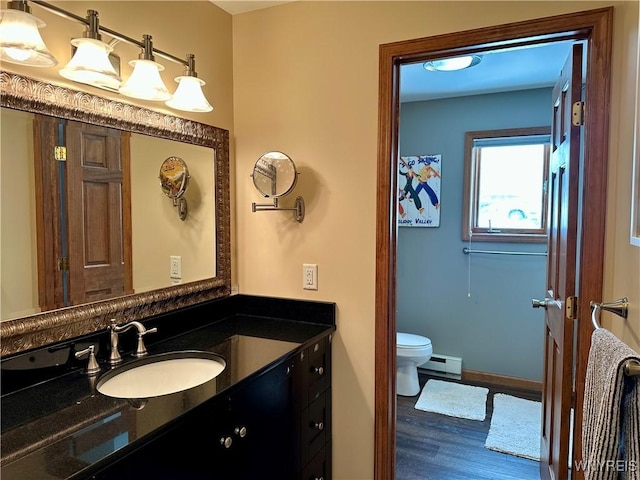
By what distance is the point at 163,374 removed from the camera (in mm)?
1479

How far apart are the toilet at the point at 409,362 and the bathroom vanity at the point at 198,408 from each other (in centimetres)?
135

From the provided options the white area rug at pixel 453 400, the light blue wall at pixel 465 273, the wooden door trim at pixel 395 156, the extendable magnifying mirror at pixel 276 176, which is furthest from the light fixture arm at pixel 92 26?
the white area rug at pixel 453 400

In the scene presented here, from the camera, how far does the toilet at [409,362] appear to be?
3.12m

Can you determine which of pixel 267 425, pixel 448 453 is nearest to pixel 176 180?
pixel 267 425

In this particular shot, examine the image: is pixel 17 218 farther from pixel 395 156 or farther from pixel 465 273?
pixel 465 273

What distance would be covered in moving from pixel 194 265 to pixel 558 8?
1775mm

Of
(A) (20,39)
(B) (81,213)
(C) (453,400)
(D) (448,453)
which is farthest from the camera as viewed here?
(C) (453,400)

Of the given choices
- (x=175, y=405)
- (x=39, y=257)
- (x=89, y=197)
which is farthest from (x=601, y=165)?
(x=39, y=257)

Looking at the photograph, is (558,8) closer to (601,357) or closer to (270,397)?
(601,357)

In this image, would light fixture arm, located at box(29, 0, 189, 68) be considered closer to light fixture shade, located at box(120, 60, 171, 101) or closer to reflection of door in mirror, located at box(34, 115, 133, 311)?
light fixture shade, located at box(120, 60, 171, 101)

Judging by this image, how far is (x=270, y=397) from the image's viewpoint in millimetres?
1464

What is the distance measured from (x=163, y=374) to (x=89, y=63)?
1.07m

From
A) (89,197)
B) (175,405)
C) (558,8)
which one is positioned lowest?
(175,405)

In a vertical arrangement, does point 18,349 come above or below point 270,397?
above
